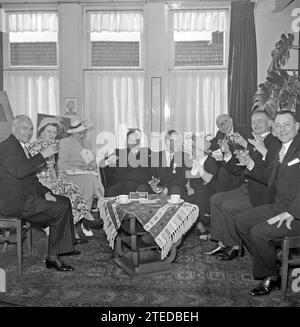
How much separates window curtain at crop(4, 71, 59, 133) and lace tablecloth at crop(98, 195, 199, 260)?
324 cm

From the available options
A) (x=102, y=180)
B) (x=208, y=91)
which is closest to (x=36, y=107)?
(x=102, y=180)

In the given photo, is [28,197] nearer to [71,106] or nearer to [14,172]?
[14,172]

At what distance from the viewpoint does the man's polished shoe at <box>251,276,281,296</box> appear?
280cm

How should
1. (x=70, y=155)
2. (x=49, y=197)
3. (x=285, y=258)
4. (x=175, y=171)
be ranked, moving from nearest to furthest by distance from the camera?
(x=285, y=258), (x=49, y=197), (x=175, y=171), (x=70, y=155)

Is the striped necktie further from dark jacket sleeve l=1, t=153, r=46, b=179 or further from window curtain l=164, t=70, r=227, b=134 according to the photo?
window curtain l=164, t=70, r=227, b=134

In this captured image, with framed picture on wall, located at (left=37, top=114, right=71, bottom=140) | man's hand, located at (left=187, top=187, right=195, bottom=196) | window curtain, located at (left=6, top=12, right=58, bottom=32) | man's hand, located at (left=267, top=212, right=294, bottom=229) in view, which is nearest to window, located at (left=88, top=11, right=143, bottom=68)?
window curtain, located at (left=6, top=12, right=58, bottom=32)

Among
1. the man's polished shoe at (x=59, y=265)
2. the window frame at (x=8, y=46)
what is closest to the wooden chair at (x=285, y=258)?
the man's polished shoe at (x=59, y=265)

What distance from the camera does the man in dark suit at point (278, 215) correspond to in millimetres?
2801

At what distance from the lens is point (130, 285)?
120 inches

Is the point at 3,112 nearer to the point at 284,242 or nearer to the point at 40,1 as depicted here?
the point at 40,1

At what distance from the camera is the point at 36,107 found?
621cm

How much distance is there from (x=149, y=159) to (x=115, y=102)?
63.5 inches

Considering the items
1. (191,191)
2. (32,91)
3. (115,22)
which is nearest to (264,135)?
(191,191)

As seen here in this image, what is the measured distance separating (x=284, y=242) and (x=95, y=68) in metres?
4.28
